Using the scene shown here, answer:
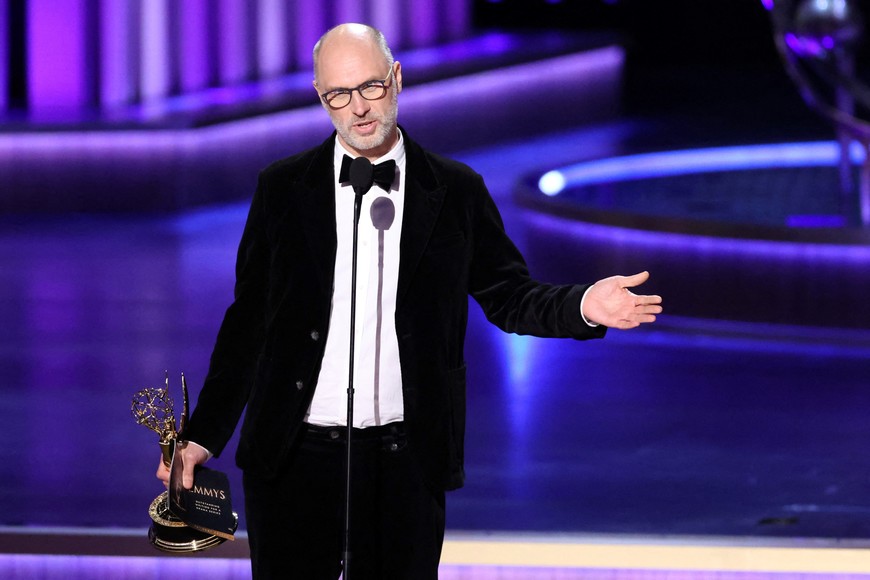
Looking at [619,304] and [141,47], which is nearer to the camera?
[619,304]

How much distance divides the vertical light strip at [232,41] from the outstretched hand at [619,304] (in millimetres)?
8976

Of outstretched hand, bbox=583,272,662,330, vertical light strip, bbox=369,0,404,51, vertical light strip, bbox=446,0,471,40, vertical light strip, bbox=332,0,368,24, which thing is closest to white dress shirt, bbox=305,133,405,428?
outstretched hand, bbox=583,272,662,330

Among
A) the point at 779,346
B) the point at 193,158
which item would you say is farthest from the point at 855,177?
the point at 193,158

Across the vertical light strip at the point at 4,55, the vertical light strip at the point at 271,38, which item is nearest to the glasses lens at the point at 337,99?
the vertical light strip at the point at 4,55

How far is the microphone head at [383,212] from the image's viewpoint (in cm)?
247

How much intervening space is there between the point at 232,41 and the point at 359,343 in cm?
901

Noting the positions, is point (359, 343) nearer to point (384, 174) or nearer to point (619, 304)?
point (384, 174)

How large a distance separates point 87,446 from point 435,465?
9.00 ft

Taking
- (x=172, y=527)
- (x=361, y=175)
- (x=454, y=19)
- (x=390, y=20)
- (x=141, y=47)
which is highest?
(x=361, y=175)

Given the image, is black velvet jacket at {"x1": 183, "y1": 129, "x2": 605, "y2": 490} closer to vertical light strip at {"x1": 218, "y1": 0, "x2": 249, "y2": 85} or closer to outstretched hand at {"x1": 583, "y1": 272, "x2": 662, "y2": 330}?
outstretched hand at {"x1": 583, "y1": 272, "x2": 662, "y2": 330}

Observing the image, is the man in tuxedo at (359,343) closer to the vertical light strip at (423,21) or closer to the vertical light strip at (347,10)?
the vertical light strip at (347,10)

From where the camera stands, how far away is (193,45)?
35.2 ft

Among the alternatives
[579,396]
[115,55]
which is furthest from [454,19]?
[579,396]

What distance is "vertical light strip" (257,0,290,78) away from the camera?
11.4 metres
